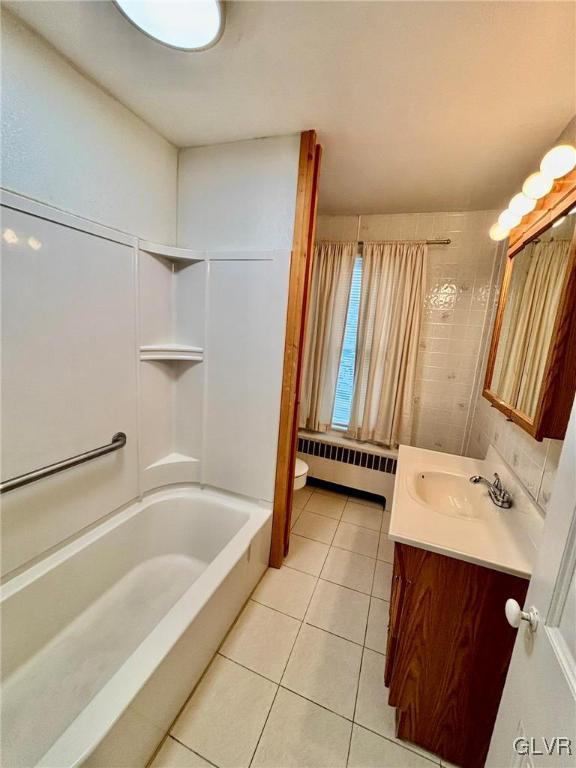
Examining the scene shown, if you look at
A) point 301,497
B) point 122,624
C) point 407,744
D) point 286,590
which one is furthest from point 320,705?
point 301,497

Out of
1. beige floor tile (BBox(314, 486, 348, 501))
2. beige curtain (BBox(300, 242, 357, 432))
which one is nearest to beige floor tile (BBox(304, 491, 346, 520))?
beige floor tile (BBox(314, 486, 348, 501))

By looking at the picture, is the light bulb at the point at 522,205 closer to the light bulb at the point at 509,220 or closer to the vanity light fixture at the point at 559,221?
the light bulb at the point at 509,220

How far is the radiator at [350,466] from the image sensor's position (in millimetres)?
2543

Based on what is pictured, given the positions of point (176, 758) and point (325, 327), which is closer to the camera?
point (176, 758)

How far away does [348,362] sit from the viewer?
265 cm

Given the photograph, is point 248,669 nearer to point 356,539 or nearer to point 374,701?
point 374,701

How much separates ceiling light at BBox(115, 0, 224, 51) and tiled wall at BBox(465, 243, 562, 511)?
177 cm

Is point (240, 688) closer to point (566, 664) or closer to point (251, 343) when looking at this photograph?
point (566, 664)

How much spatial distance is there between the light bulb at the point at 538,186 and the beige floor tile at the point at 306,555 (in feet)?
7.34

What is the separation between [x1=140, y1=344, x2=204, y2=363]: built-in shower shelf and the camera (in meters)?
1.68

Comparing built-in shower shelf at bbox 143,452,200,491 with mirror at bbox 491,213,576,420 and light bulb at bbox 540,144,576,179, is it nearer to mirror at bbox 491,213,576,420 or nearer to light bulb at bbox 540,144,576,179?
mirror at bbox 491,213,576,420

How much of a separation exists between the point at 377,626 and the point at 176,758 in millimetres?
1013

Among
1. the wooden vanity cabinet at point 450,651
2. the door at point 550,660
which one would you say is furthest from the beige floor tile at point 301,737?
the door at point 550,660

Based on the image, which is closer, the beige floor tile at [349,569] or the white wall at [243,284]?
the white wall at [243,284]
